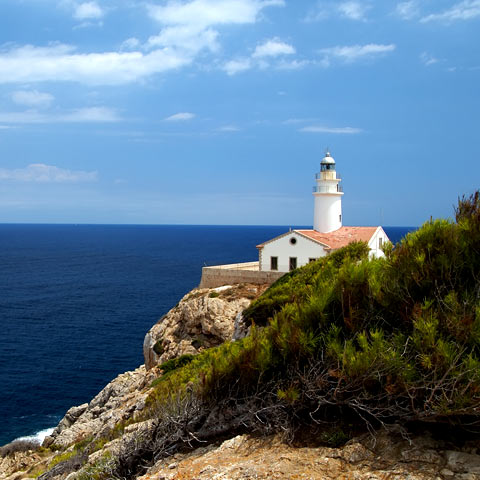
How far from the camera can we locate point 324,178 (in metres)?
40.1

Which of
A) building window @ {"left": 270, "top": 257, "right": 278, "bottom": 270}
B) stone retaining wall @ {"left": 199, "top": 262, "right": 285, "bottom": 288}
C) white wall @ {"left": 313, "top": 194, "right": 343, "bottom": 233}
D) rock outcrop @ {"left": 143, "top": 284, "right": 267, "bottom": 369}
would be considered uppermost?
white wall @ {"left": 313, "top": 194, "right": 343, "bottom": 233}

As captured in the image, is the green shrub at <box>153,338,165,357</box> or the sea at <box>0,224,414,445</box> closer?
the green shrub at <box>153,338,165,357</box>

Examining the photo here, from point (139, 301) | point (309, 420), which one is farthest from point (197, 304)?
point (139, 301)

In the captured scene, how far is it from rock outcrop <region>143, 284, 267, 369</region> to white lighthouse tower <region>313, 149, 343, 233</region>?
919 centimetres

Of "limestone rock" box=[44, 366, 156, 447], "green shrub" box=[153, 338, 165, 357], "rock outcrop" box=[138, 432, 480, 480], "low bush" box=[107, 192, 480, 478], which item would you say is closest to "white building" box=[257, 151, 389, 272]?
"green shrub" box=[153, 338, 165, 357]

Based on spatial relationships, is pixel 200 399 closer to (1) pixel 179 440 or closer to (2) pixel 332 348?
(1) pixel 179 440

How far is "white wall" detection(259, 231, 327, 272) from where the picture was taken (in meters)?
35.7

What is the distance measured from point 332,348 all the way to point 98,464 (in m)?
4.96

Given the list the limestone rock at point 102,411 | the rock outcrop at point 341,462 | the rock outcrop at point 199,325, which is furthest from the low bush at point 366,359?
the rock outcrop at point 199,325

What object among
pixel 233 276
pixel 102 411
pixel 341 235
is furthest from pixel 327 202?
pixel 102 411

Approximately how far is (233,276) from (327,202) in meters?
10.5

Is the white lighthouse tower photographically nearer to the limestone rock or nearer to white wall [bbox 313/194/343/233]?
white wall [bbox 313/194/343/233]

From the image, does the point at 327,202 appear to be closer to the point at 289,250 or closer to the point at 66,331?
the point at 289,250

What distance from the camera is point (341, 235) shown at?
38.4 meters
